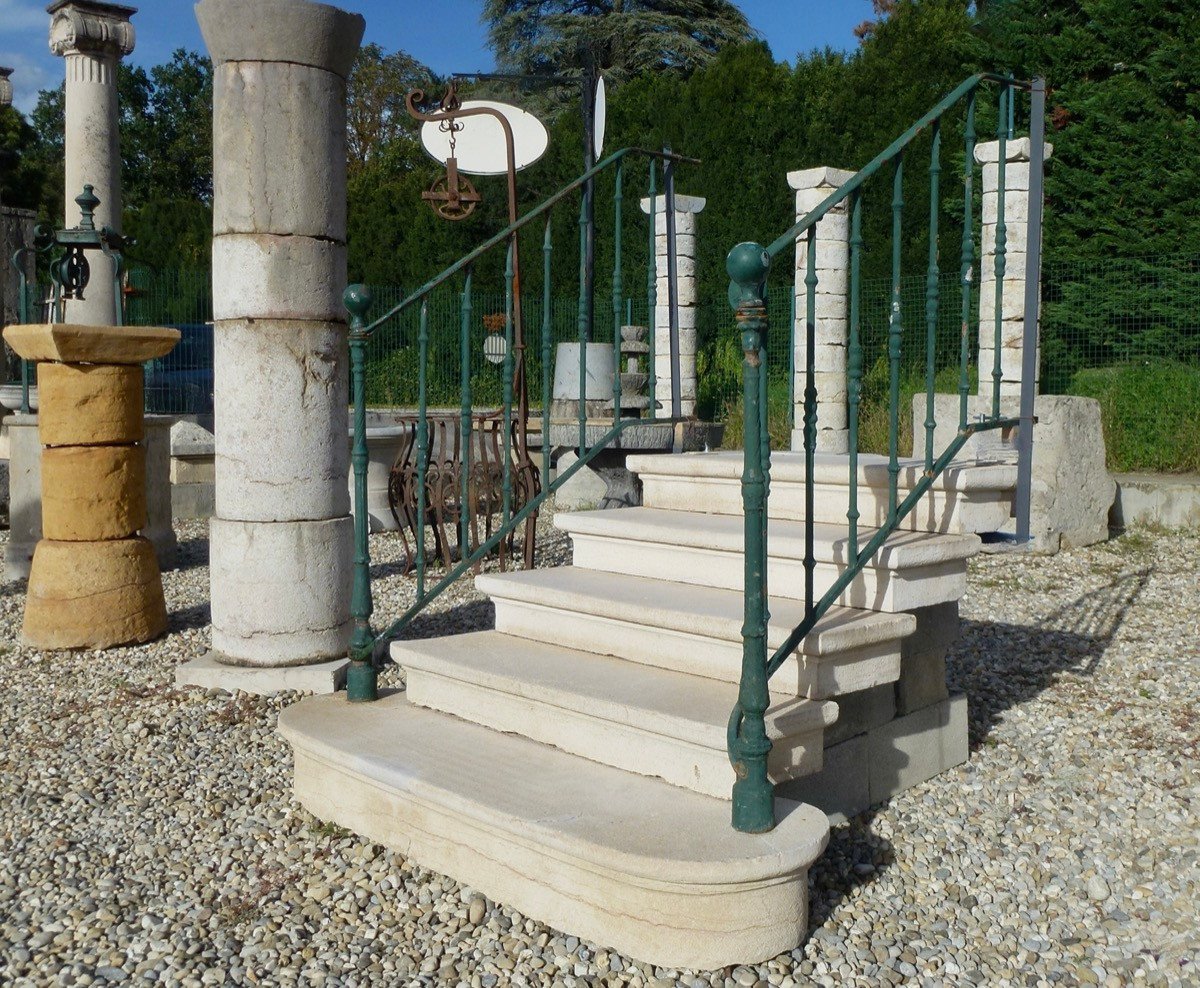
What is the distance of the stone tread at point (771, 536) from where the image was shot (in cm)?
321

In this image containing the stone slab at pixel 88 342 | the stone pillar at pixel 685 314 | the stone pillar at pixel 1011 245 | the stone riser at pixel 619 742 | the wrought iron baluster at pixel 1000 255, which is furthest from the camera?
the stone pillar at pixel 685 314

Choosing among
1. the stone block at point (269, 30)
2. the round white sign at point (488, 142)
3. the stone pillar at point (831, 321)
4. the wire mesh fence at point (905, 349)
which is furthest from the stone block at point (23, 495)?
the stone pillar at point (831, 321)

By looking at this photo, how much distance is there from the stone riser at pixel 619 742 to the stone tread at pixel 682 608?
0.22 m

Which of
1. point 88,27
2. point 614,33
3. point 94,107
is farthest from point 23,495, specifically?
point 614,33

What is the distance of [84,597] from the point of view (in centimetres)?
509

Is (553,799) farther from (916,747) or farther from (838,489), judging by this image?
(838,489)

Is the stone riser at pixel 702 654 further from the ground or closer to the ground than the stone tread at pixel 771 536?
closer to the ground

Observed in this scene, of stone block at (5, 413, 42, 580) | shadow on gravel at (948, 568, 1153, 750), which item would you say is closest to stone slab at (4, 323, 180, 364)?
stone block at (5, 413, 42, 580)

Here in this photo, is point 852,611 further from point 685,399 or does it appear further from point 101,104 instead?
point 101,104

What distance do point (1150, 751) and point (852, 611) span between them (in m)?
1.28

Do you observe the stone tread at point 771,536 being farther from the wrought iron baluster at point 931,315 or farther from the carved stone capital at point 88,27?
the carved stone capital at point 88,27

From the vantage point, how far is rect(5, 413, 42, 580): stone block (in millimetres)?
6766

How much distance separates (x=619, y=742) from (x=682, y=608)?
1.47 ft

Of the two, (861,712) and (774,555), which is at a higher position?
(774,555)
